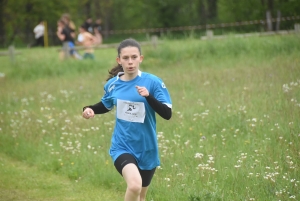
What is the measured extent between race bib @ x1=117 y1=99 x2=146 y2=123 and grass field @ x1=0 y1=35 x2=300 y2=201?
1.44 meters

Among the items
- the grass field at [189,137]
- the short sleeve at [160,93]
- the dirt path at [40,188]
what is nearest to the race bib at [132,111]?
the short sleeve at [160,93]

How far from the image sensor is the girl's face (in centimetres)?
638

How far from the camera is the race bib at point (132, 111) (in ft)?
21.1

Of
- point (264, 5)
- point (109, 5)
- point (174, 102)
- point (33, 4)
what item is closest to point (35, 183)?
point (174, 102)

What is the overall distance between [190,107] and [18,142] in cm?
353

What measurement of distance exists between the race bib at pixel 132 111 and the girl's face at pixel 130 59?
33 cm

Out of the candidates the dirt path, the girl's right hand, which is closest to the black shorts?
the girl's right hand

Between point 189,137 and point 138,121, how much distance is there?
4.10m

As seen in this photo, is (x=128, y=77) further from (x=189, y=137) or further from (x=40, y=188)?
(x=189, y=137)

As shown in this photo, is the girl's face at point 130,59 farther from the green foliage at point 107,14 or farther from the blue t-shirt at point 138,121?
the green foliage at point 107,14

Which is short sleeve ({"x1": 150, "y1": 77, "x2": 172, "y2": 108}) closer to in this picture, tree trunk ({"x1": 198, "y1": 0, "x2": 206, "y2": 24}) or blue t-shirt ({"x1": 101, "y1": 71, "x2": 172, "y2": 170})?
blue t-shirt ({"x1": 101, "y1": 71, "x2": 172, "y2": 170})

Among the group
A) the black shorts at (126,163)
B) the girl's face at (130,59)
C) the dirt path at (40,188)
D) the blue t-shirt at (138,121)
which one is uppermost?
the girl's face at (130,59)

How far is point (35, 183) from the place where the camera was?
9.52m

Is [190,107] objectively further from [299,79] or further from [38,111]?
[38,111]
